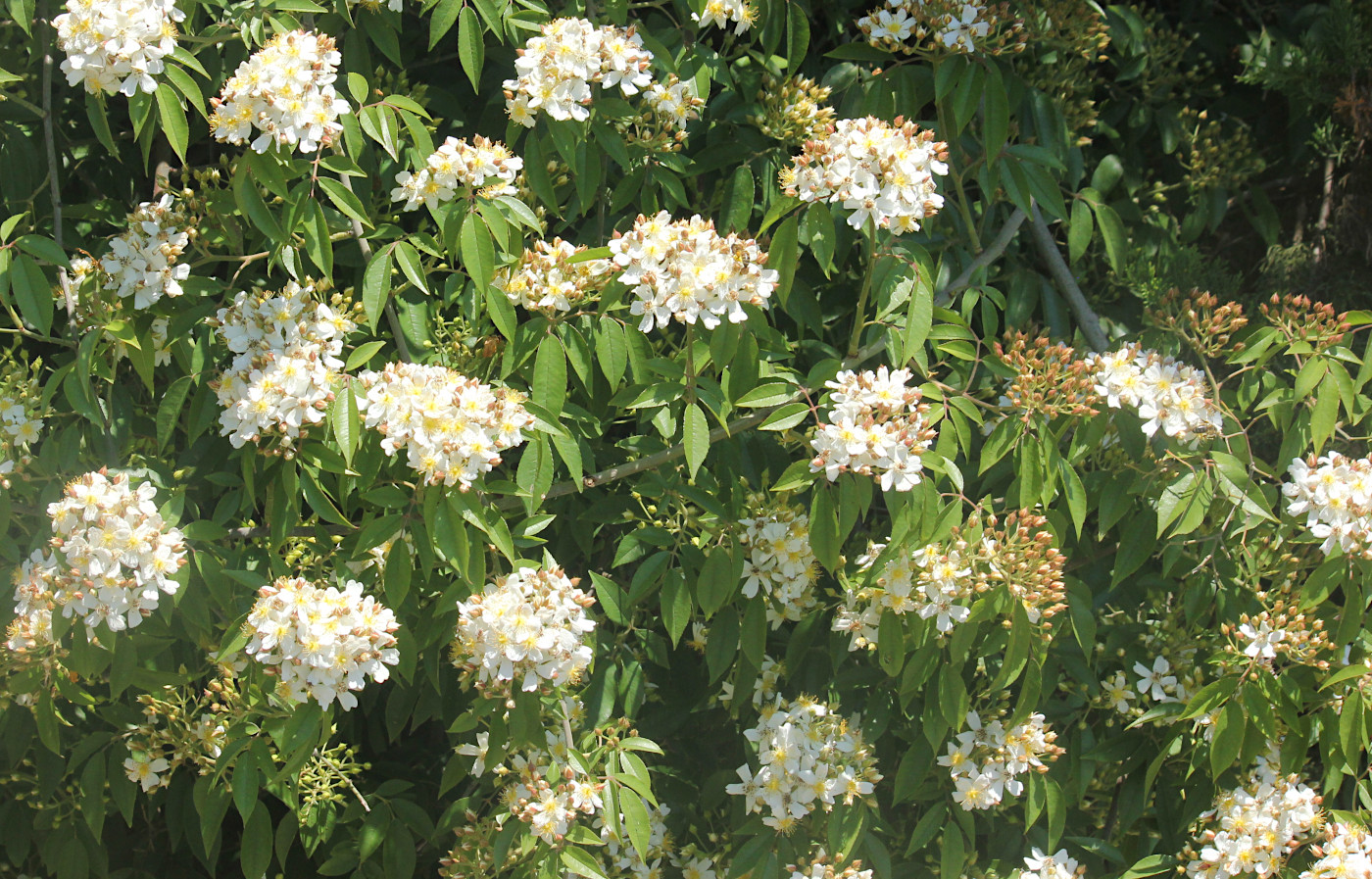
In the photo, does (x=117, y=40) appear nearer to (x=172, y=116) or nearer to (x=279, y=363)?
(x=172, y=116)

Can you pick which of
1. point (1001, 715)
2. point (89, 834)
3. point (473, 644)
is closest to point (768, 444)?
point (1001, 715)

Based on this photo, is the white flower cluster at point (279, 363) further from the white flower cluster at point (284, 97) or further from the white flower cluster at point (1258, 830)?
the white flower cluster at point (1258, 830)

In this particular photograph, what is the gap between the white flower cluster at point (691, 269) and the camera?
158 centimetres

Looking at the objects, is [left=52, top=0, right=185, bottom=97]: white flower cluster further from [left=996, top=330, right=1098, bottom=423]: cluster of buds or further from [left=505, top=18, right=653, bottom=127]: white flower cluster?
[left=996, top=330, right=1098, bottom=423]: cluster of buds

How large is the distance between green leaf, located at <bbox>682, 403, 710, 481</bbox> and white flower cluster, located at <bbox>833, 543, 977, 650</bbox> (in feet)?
1.19

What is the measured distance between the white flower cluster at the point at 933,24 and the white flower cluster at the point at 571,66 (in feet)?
1.47

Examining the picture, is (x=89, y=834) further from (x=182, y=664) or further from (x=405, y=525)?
(x=405, y=525)

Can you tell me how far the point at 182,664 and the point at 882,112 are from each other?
63.9 inches

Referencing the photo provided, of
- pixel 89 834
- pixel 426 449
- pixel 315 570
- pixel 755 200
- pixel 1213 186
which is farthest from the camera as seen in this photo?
pixel 1213 186

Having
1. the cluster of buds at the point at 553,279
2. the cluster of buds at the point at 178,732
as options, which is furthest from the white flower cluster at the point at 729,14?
the cluster of buds at the point at 178,732

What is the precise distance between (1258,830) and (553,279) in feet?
→ 4.99

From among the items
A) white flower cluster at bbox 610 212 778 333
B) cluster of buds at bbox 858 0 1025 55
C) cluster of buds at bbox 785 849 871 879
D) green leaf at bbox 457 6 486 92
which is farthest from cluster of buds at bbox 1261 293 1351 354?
green leaf at bbox 457 6 486 92

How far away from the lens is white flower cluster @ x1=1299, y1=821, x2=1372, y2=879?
6.03 feet

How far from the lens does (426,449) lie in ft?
4.96
